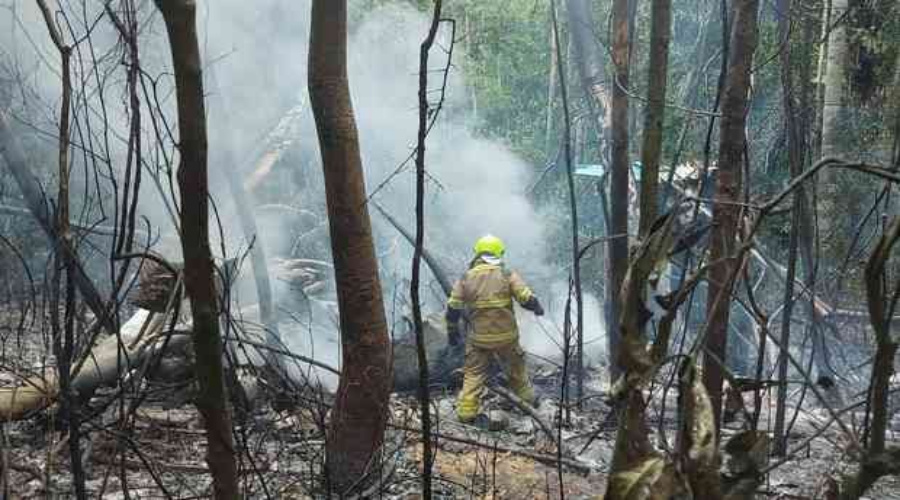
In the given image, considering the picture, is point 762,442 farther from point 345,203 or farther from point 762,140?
point 762,140

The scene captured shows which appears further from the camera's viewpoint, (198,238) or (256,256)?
(256,256)

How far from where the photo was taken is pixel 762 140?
10.4m

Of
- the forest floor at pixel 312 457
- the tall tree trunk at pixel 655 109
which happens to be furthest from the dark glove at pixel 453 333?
the tall tree trunk at pixel 655 109

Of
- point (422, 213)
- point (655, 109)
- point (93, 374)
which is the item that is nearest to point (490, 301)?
point (655, 109)

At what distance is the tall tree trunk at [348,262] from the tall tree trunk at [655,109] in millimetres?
1890

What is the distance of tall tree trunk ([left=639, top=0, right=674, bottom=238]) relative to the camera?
5062mm

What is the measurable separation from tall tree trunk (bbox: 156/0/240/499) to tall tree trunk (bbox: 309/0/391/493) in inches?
80.7

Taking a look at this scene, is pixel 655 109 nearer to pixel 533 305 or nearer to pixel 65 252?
pixel 533 305

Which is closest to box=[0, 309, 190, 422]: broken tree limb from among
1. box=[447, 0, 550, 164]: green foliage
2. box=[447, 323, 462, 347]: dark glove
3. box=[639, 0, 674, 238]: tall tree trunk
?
box=[447, 323, 462, 347]: dark glove

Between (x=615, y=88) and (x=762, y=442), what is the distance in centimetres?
533

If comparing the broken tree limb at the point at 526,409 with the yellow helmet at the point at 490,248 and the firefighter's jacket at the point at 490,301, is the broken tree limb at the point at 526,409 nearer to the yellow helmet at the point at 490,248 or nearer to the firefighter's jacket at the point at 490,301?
the firefighter's jacket at the point at 490,301

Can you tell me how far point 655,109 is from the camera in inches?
205

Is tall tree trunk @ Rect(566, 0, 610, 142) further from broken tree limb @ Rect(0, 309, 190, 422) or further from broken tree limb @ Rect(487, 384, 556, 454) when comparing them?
broken tree limb @ Rect(0, 309, 190, 422)

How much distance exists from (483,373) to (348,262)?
3.76 meters
